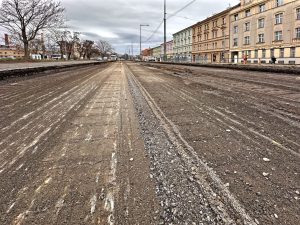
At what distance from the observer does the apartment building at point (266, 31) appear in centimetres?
4131

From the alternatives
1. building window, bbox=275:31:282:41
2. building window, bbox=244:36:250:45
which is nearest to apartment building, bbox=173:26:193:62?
building window, bbox=244:36:250:45

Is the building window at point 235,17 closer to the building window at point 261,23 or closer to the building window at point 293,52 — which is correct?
the building window at point 261,23

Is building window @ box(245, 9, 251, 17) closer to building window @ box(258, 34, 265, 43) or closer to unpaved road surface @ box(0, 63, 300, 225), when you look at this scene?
building window @ box(258, 34, 265, 43)

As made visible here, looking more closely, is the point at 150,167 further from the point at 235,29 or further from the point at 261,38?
the point at 235,29

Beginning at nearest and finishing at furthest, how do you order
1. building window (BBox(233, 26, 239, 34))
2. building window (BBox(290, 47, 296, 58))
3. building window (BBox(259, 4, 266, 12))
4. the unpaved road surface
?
the unpaved road surface, building window (BBox(290, 47, 296, 58)), building window (BBox(259, 4, 266, 12)), building window (BBox(233, 26, 239, 34))

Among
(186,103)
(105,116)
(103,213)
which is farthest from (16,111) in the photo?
(103,213)

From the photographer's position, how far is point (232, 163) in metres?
2.99

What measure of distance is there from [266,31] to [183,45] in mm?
53612

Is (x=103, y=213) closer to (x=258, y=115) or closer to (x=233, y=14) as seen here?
(x=258, y=115)

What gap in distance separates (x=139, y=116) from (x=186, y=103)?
191 centimetres

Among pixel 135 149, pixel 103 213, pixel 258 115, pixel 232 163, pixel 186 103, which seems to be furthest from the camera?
pixel 186 103

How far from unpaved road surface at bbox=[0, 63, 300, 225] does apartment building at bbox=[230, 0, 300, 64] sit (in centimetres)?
4220

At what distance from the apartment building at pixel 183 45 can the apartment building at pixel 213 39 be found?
3.43 m

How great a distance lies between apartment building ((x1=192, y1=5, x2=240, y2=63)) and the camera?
6394 cm
